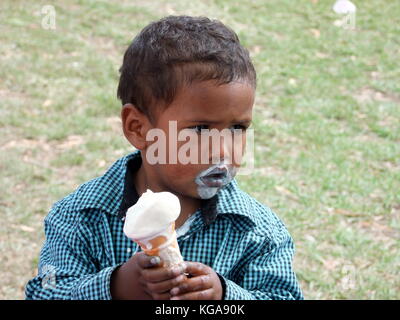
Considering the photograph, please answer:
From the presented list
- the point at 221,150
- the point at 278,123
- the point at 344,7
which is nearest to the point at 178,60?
the point at 221,150

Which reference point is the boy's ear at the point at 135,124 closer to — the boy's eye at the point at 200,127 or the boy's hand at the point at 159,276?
the boy's eye at the point at 200,127

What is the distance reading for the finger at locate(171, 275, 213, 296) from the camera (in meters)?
1.72

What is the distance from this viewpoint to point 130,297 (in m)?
1.88

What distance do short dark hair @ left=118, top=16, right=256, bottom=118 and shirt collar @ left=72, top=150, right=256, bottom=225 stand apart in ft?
0.80

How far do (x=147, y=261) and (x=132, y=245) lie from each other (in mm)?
336

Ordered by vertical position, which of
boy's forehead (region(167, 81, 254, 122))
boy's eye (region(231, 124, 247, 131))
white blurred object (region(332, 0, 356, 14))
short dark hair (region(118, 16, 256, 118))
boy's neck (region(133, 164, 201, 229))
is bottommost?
boy's neck (region(133, 164, 201, 229))

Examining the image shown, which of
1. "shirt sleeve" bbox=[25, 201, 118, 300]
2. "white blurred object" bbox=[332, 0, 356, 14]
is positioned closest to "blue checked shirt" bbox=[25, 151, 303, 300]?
"shirt sleeve" bbox=[25, 201, 118, 300]

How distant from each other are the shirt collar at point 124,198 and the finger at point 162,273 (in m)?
0.34

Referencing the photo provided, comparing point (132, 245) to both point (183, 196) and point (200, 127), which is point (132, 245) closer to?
point (183, 196)

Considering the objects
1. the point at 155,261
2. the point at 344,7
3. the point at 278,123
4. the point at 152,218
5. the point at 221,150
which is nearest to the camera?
the point at 152,218

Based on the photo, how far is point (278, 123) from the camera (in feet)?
18.7

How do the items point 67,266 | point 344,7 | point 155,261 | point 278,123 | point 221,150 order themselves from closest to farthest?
point 155,261 < point 221,150 < point 67,266 < point 278,123 < point 344,7

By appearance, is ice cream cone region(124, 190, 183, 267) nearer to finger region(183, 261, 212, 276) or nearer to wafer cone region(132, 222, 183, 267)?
wafer cone region(132, 222, 183, 267)
